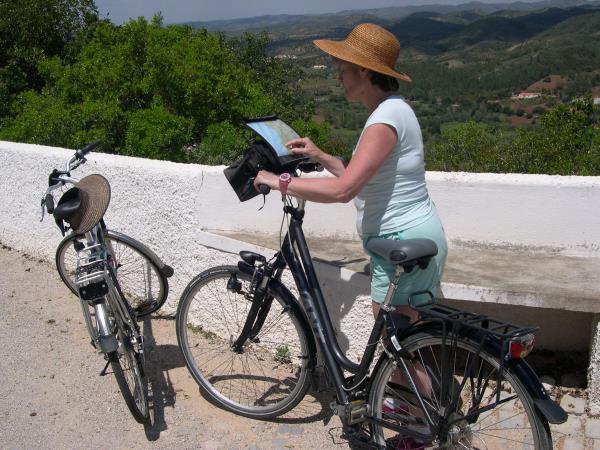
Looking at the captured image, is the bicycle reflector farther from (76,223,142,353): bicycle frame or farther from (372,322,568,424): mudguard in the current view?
(76,223,142,353): bicycle frame

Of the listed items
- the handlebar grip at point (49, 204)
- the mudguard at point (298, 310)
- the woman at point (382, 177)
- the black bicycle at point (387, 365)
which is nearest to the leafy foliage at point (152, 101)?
the black bicycle at point (387, 365)

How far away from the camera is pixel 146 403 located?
138 inches

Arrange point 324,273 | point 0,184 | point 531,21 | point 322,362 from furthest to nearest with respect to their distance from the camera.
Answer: point 531,21 < point 0,184 < point 324,273 < point 322,362

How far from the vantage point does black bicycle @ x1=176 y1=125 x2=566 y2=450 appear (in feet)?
8.46

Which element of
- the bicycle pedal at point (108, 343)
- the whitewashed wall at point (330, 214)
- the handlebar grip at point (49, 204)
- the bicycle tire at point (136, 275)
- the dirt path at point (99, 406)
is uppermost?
the handlebar grip at point (49, 204)

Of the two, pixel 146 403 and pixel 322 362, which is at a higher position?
pixel 322 362

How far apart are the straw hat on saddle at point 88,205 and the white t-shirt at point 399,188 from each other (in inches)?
53.0

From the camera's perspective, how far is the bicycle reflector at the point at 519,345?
246 centimetres

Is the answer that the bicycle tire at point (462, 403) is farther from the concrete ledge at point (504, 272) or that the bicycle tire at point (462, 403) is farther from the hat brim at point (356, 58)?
the hat brim at point (356, 58)

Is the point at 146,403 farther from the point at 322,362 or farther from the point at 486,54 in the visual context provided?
the point at 486,54

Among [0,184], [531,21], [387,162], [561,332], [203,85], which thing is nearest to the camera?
[387,162]

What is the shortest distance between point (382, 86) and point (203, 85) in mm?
5497

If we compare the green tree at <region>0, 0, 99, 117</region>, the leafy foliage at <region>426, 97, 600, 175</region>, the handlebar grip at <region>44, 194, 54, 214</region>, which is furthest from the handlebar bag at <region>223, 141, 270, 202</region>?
the green tree at <region>0, 0, 99, 117</region>

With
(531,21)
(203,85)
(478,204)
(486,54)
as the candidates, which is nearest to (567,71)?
(486,54)
